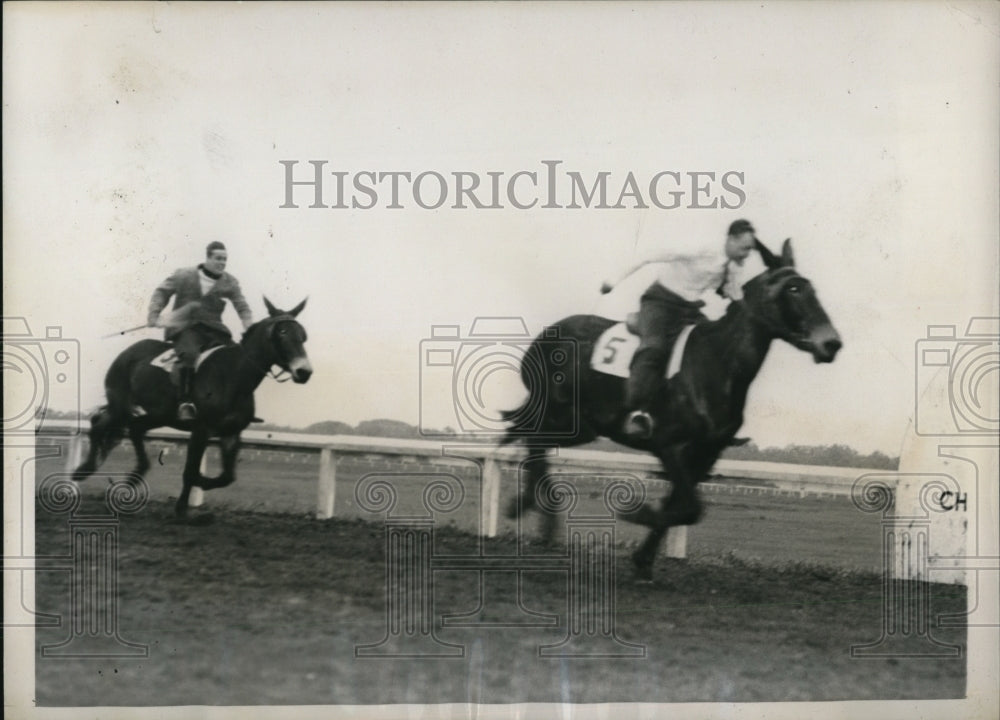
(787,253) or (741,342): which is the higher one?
(787,253)

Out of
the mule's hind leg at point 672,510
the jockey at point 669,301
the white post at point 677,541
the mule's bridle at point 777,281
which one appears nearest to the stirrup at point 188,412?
the jockey at point 669,301

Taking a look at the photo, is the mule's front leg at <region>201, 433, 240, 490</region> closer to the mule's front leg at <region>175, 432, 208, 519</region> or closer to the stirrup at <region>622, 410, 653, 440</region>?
the mule's front leg at <region>175, 432, 208, 519</region>

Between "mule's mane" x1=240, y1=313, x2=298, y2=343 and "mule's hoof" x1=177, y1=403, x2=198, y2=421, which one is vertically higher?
"mule's mane" x1=240, y1=313, x2=298, y2=343

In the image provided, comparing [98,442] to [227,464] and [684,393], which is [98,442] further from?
[684,393]

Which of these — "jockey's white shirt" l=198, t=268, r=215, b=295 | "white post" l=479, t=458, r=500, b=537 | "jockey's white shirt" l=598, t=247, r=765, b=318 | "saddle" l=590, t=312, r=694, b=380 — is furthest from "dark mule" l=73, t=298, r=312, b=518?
"jockey's white shirt" l=598, t=247, r=765, b=318

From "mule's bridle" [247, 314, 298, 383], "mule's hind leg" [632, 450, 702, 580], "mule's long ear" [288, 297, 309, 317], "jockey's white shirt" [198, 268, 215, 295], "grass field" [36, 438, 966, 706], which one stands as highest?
"jockey's white shirt" [198, 268, 215, 295]

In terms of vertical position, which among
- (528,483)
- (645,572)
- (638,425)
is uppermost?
(638,425)

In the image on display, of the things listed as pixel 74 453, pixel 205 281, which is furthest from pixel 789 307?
pixel 74 453
